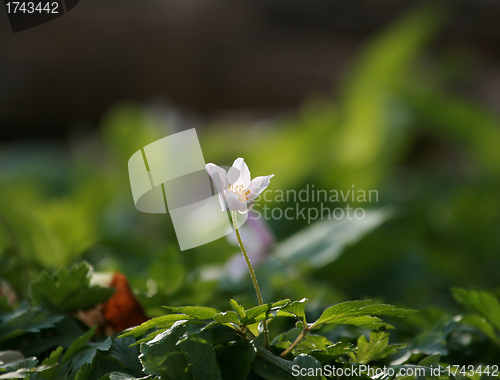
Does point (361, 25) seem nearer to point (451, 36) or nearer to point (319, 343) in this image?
point (451, 36)

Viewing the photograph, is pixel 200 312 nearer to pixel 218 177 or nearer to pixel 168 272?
pixel 218 177

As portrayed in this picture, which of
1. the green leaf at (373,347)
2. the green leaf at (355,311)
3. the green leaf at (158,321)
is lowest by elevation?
the green leaf at (373,347)

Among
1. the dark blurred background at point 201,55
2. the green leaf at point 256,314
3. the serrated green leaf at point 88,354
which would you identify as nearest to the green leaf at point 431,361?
the green leaf at point 256,314

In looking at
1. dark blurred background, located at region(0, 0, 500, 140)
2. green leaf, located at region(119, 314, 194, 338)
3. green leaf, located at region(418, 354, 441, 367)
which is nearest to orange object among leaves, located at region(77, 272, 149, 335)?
green leaf, located at region(119, 314, 194, 338)

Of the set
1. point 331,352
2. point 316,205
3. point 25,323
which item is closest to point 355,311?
point 331,352

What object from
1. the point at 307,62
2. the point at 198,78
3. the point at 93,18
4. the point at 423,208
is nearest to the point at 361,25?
the point at 307,62

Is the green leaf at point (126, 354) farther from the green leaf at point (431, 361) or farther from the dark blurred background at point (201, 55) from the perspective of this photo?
the dark blurred background at point (201, 55)

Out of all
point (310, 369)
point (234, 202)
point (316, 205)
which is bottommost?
point (316, 205)
